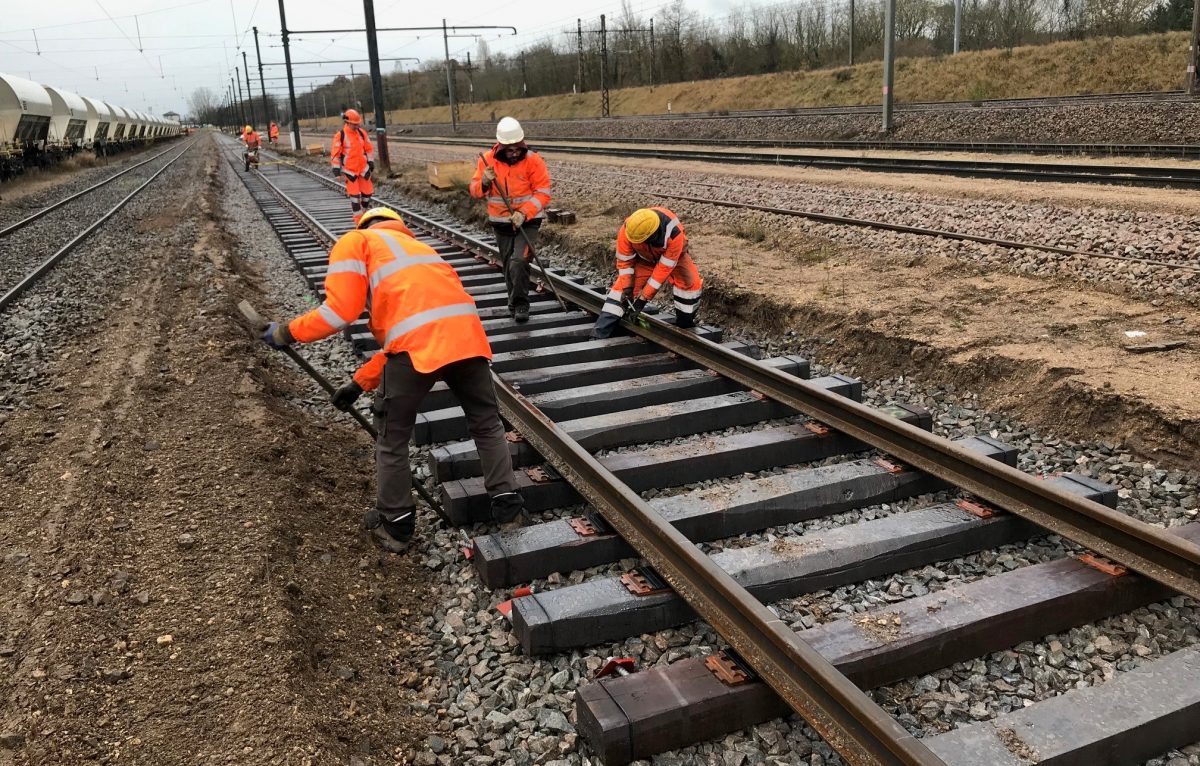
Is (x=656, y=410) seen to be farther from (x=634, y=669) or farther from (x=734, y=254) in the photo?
(x=734, y=254)

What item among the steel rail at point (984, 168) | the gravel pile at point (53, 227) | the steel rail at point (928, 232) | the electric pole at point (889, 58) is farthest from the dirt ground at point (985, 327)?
the electric pole at point (889, 58)

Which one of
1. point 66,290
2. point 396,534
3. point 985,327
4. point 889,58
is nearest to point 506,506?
point 396,534

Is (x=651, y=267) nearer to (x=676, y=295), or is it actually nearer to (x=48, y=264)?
(x=676, y=295)

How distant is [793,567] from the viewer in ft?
11.8

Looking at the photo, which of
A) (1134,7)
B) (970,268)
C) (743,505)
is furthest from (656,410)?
(1134,7)

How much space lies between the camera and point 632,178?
1945cm

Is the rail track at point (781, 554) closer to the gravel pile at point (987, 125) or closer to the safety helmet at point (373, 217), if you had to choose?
the safety helmet at point (373, 217)

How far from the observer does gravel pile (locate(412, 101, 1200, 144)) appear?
2050cm

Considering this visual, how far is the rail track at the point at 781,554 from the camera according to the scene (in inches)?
106

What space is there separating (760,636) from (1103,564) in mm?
1563

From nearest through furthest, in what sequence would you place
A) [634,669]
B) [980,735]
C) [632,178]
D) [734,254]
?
[980,735]
[634,669]
[734,254]
[632,178]

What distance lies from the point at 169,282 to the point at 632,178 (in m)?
11.2

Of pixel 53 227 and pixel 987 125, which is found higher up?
pixel 987 125

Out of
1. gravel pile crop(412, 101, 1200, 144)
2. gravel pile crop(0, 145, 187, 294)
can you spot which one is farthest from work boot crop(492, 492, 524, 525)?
gravel pile crop(412, 101, 1200, 144)
